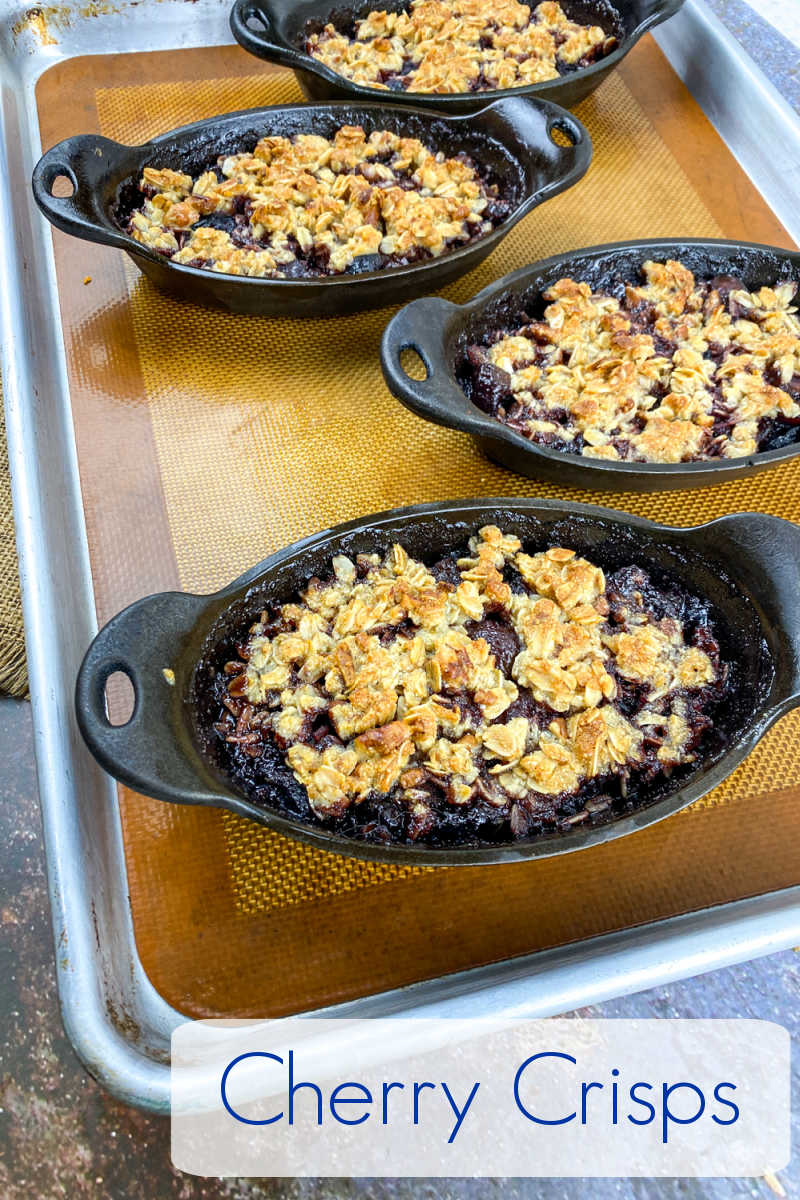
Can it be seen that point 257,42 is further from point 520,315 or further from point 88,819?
point 88,819

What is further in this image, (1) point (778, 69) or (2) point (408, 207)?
(1) point (778, 69)

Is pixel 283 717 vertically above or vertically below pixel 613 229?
below

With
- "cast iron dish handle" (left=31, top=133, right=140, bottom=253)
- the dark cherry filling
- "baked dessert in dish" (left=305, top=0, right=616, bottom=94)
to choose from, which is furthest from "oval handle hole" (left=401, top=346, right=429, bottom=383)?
"baked dessert in dish" (left=305, top=0, right=616, bottom=94)

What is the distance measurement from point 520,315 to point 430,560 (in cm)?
Answer: 60

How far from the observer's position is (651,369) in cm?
164

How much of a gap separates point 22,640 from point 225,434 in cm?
58

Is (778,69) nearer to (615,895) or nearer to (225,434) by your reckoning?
(225,434)

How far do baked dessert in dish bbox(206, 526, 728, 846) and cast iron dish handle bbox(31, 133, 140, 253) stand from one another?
0.82 m

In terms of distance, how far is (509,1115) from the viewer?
4.76 ft

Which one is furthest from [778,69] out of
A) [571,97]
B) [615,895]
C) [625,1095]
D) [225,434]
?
[625,1095]

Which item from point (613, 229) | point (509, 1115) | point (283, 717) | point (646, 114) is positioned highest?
point (646, 114)

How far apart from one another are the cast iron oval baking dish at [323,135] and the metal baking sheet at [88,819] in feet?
0.91

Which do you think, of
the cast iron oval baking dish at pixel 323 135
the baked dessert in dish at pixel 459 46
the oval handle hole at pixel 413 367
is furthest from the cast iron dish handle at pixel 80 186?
the baked dessert in dish at pixel 459 46

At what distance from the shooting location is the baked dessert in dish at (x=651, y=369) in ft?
5.12
